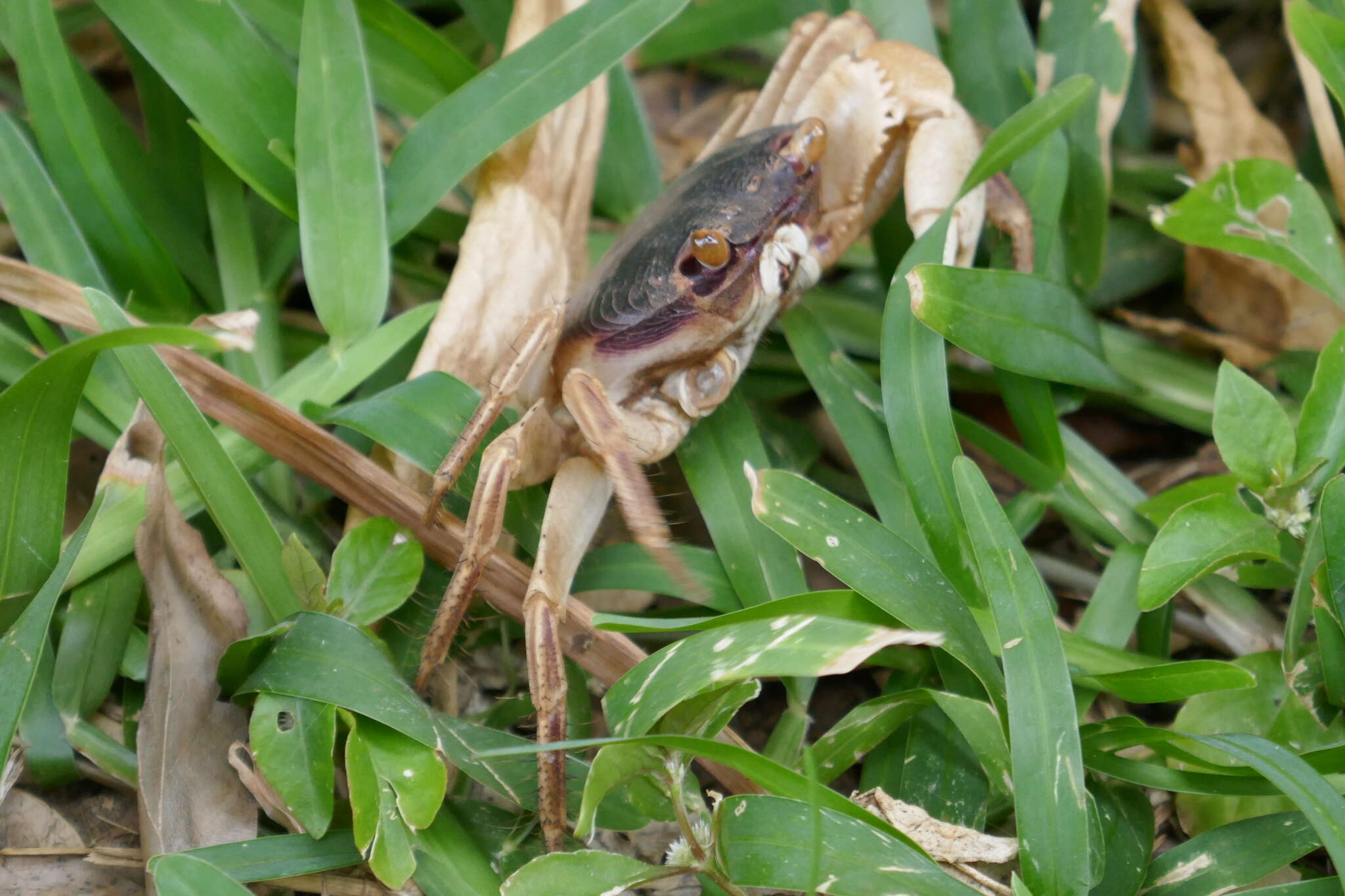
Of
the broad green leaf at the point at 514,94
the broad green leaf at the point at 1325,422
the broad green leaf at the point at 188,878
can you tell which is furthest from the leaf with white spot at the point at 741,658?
the broad green leaf at the point at 514,94

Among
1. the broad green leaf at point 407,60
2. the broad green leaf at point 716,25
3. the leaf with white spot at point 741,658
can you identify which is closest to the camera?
the leaf with white spot at point 741,658

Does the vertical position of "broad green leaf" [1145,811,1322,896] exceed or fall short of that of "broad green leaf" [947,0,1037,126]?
it falls short

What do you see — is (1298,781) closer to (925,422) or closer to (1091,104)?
(925,422)

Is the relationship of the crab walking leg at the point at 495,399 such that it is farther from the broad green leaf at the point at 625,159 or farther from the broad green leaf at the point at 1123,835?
the broad green leaf at the point at 1123,835

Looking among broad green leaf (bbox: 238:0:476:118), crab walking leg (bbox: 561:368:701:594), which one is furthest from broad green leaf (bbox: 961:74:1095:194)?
broad green leaf (bbox: 238:0:476:118)

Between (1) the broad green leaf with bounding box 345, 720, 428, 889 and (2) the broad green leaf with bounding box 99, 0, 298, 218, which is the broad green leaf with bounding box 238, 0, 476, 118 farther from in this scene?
(1) the broad green leaf with bounding box 345, 720, 428, 889
